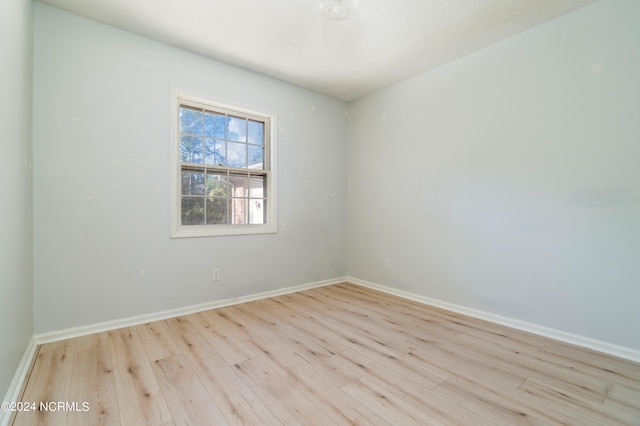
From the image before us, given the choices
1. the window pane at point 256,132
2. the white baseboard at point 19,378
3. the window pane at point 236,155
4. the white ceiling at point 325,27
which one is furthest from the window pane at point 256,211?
the white baseboard at point 19,378

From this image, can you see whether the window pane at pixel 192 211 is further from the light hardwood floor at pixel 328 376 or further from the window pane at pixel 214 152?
the light hardwood floor at pixel 328 376

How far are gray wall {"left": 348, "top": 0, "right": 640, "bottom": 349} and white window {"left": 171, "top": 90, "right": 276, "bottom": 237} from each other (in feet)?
5.18

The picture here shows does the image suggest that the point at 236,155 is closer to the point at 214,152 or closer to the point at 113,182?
the point at 214,152

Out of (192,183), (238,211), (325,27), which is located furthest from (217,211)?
(325,27)

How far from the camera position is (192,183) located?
9.93 ft

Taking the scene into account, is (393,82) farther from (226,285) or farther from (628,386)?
(628,386)

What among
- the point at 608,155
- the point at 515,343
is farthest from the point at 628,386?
the point at 608,155

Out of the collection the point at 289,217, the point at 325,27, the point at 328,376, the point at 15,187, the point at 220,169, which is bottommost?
the point at 328,376

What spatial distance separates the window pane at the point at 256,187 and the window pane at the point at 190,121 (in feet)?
2.54

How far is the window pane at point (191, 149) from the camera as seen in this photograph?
9.74ft

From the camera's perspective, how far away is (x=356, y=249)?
414 cm

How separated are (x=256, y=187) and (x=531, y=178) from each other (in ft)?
9.12

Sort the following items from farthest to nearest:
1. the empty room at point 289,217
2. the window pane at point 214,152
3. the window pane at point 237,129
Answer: the window pane at point 237,129
the window pane at point 214,152
the empty room at point 289,217

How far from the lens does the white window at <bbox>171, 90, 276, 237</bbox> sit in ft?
9.66
